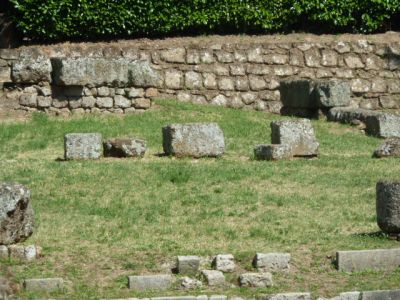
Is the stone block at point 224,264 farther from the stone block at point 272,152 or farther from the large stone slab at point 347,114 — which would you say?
the large stone slab at point 347,114

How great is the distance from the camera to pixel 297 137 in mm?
19219

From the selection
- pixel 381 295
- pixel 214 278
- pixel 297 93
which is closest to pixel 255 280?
pixel 214 278

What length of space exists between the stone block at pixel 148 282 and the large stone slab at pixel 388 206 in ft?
8.99

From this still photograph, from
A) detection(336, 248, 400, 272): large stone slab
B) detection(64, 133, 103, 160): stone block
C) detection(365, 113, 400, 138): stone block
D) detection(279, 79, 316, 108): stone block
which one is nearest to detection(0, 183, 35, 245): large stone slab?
detection(336, 248, 400, 272): large stone slab

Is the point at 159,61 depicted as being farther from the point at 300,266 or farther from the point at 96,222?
the point at 300,266

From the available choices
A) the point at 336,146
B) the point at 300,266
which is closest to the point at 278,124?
the point at 336,146

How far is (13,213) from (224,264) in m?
2.35

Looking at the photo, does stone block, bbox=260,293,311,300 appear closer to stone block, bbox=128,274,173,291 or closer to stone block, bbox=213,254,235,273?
stone block, bbox=213,254,235,273

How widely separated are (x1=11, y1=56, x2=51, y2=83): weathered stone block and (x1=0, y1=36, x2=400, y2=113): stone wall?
2 centimetres

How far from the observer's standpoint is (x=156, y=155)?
62.6 feet

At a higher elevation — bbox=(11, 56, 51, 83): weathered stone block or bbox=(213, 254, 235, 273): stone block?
bbox=(11, 56, 51, 83): weathered stone block

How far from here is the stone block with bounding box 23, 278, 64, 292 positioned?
12.5m

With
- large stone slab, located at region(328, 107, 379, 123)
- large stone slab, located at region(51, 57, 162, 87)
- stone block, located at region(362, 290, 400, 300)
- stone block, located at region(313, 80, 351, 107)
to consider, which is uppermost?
large stone slab, located at region(51, 57, 162, 87)

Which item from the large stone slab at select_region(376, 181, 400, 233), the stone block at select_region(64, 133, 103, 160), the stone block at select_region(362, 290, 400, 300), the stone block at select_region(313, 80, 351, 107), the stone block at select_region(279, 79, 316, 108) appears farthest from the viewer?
the stone block at select_region(279, 79, 316, 108)
